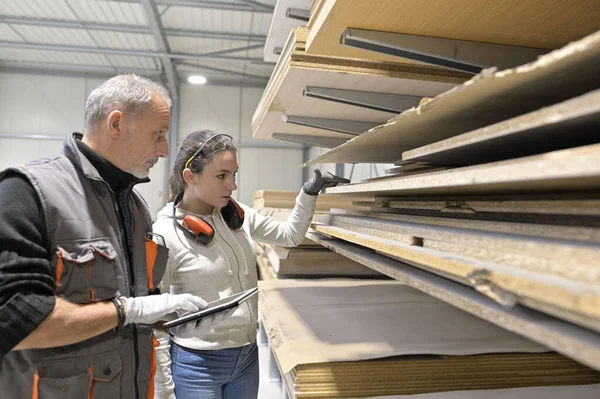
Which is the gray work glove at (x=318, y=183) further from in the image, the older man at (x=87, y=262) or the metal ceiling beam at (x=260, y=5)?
the metal ceiling beam at (x=260, y=5)

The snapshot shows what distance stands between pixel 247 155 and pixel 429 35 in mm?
8226

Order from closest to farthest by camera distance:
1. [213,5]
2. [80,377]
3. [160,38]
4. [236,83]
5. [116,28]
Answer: [80,377] → [213,5] → [160,38] → [116,28] → [236,83]

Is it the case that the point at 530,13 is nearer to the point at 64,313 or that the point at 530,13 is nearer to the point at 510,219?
the point at 510,219

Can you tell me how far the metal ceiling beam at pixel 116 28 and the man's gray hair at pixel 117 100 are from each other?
241 inches

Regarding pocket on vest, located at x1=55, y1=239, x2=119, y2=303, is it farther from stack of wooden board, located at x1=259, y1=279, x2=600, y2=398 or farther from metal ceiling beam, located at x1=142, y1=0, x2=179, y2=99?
metal ceiling beam, located at x1=142, y1=0, x2=179, y2=99

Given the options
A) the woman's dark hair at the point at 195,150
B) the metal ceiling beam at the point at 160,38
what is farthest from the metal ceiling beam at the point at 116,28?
the woman's dark hair at the point at 195,150

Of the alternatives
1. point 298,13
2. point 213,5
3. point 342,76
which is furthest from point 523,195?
point 213,5

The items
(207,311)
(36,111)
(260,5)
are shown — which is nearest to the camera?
(207,311)

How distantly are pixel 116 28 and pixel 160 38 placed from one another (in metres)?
0.80

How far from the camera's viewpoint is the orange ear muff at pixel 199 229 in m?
1.86

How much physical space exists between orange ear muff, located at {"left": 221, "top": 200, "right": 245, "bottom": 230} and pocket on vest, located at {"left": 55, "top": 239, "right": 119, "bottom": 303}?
2.66 ft

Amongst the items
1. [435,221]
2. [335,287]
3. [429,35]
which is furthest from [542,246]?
[335,287]

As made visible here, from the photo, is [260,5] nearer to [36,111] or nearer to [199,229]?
[199,229]

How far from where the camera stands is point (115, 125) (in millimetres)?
1327
